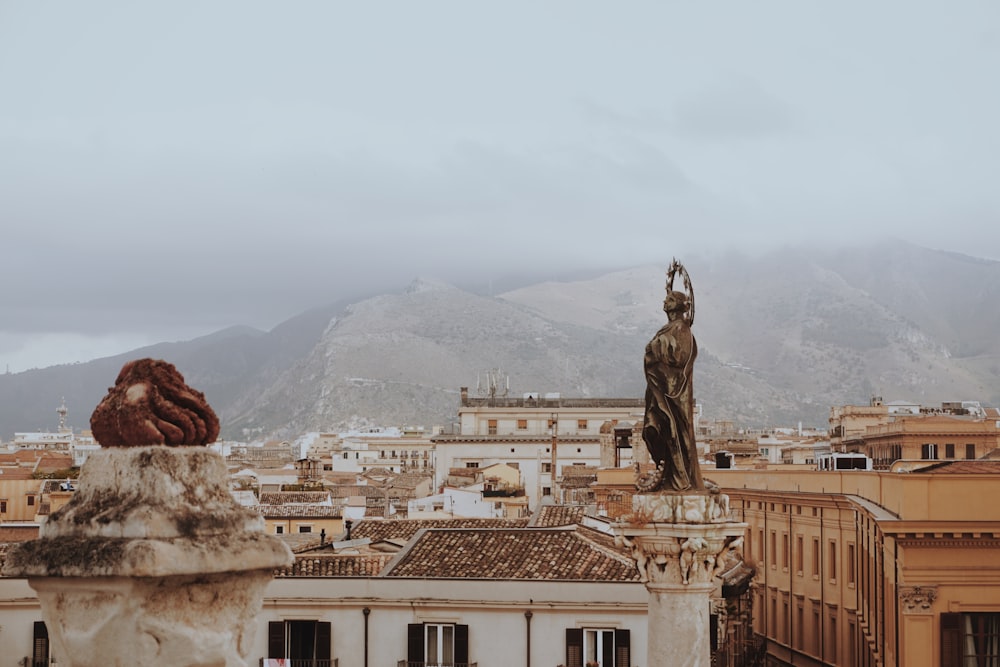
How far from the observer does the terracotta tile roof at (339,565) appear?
29234 mm

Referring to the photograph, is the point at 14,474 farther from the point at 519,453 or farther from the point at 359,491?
the point at 519,453

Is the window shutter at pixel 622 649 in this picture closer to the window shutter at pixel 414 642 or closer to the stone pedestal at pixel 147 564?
the window shutter at pixel 414 642

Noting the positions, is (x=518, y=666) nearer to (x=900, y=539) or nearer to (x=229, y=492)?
(x=900, y=539)

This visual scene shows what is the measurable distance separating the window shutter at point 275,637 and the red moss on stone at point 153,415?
76.5 feet

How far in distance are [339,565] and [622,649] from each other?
6525 mm

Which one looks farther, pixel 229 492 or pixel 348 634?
pixel 348 634

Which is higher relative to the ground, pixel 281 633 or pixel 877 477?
pixel 877 477

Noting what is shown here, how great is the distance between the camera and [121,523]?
403cm

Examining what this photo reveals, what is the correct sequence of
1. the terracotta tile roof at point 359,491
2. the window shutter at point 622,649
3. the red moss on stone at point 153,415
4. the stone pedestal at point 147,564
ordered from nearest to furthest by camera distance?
1. the stone pedestal at point 147,564
2. the red moss on stone at point 153,415
3. the window shutter at point 622,649
4. the terracotta tile roof at point 359,491

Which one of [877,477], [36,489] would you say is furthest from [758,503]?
[36,489]

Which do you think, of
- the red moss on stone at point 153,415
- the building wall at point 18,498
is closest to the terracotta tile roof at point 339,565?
the red moss on stone at point 153,415

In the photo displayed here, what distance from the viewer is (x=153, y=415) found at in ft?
14.0

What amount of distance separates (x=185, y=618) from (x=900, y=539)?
78.2 ft

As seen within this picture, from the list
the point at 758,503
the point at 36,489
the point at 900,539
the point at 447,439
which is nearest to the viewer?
the point at 900,539
